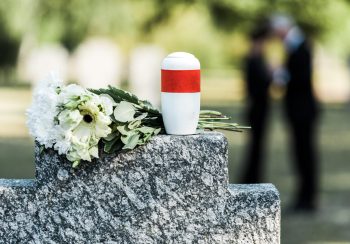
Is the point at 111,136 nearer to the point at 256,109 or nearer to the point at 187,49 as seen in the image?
the point at 256,109

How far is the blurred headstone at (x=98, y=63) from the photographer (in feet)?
104

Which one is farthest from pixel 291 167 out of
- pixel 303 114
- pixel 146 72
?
pixel 146 72

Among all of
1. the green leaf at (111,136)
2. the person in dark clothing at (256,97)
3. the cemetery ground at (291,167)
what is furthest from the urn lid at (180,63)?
the person in dark clothing at (256,97)

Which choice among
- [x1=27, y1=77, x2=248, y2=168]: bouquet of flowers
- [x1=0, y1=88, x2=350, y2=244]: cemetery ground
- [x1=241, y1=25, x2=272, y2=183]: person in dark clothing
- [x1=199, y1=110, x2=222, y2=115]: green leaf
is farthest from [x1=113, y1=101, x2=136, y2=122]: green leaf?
[x1=241, y1=25, x2=272, y2=183]: person in dark clothing

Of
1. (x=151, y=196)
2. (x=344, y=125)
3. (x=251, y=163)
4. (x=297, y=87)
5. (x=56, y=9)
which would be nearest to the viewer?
(x=151, y=196)

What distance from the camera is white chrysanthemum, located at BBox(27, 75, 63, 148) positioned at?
12.6 feet

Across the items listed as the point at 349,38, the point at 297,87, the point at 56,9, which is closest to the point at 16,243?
the point at 297,87

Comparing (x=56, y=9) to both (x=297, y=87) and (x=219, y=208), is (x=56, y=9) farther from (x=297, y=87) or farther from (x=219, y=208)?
(x=219, y=208)

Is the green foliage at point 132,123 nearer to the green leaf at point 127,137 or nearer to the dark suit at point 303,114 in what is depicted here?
the green leaf at point 127,137

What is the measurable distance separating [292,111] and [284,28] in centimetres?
91

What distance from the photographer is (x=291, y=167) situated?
14.9 m

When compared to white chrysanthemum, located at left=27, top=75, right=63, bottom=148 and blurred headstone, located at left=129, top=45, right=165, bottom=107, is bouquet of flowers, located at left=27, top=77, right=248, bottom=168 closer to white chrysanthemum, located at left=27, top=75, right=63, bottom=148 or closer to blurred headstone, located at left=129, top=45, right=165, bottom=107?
white chrysanthemum, located at left=27, top=75, right=63, bottom=148

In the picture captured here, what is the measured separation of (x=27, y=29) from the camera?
25359 millimetres

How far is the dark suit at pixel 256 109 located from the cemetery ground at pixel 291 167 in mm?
→ 471
